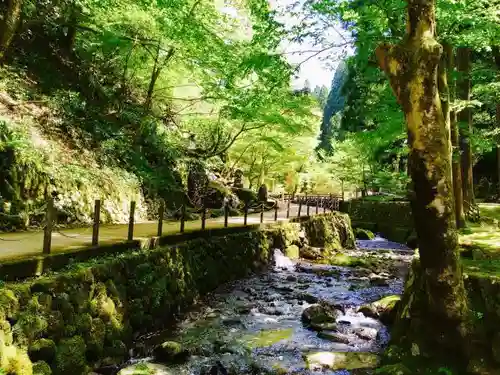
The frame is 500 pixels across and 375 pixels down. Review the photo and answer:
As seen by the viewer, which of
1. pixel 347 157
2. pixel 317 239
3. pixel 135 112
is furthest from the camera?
pixel 347 157

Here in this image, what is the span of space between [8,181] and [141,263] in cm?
368

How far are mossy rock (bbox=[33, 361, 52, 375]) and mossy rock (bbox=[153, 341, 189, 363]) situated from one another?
197 cm

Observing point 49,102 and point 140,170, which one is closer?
point 49,102

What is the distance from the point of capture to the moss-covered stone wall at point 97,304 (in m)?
4.70

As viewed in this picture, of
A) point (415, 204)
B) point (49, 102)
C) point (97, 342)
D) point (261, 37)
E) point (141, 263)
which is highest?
point (261, 37)

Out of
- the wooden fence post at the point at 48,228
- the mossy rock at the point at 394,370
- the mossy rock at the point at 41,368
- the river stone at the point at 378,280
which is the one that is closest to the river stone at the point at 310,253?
the river stone at the point at 378,280

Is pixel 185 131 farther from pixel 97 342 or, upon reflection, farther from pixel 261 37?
pixel 97 342

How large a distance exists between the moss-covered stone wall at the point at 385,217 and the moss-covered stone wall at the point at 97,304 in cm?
1902

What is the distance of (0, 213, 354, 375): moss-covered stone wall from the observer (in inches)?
185

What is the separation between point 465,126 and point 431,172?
1070cm

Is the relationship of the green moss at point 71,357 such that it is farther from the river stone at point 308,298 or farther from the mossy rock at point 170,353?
the river stone at point 308,298

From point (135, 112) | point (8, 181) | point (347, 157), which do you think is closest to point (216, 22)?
point (135, 112)

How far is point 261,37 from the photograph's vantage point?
8.62 meters

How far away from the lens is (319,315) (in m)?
8.91
